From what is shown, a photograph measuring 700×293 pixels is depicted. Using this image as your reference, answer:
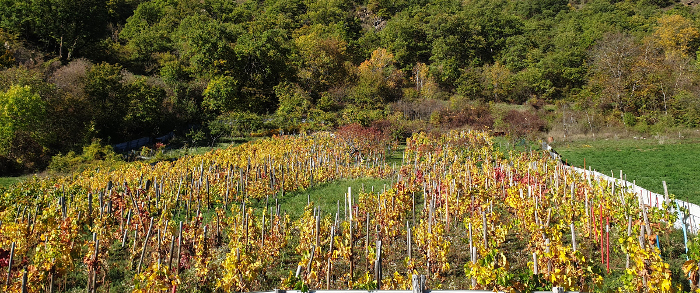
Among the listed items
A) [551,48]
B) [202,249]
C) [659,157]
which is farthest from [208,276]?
[551,48]

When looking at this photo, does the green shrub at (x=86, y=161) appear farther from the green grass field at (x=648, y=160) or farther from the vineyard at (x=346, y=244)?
the green grass field at (x=648, y=160)

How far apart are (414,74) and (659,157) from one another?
1321 inches

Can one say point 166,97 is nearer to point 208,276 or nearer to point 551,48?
point 208,276

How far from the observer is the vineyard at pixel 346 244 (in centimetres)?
567

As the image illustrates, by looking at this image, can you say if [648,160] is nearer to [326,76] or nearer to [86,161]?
[86,161]

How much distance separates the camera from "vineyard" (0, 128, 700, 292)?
18.6ft

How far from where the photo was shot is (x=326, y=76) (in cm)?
4478

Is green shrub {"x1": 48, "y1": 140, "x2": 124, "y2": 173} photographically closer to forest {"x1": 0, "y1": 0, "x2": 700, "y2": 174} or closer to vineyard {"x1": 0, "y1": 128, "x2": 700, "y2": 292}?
forest {"x1": 0, "y1": 0, "x2": 700, "y2": 174}

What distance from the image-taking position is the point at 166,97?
1315 inches

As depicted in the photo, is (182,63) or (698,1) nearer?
(182,63)

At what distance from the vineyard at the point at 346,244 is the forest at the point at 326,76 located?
1404 centimetres

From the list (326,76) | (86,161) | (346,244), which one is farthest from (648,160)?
(326,76)

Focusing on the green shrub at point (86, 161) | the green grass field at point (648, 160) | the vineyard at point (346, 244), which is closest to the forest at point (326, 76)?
the green shrub at point (86, 161)

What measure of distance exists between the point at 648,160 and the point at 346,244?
66.4 ft
